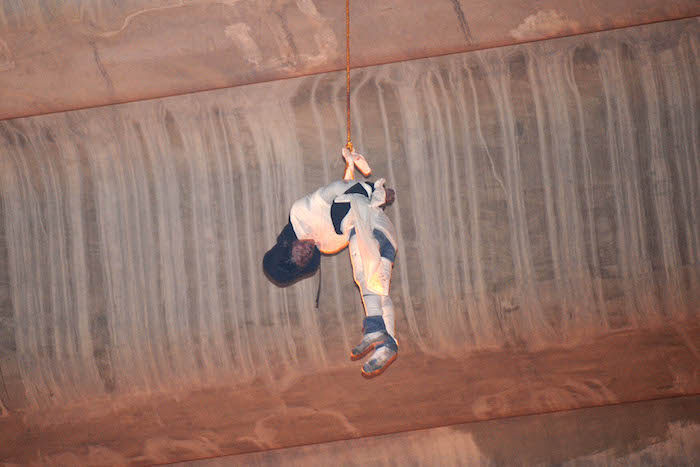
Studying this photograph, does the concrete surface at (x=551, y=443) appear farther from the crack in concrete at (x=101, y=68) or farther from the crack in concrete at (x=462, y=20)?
the crack in concrete at (x=101, y=68)

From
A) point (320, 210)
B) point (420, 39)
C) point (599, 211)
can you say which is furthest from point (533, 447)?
point (420, 39)

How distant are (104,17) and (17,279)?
194cm

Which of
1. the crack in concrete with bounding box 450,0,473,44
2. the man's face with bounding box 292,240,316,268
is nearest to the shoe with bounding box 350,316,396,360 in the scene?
the man's face with bounding box 292,240,316,268

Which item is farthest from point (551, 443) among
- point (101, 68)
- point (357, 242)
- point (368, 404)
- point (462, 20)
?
point (101, 68)

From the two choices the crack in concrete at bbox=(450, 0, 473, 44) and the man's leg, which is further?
the crack in concrete at bbox=(450, 0, 473, 44)

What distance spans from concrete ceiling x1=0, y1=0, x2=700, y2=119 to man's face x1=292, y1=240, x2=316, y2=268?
1.59 meters

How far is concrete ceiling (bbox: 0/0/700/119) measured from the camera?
4441 mm

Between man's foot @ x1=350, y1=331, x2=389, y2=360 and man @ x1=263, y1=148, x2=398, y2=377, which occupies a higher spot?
man @ x1=263, y1=148, x2=398, y2=377

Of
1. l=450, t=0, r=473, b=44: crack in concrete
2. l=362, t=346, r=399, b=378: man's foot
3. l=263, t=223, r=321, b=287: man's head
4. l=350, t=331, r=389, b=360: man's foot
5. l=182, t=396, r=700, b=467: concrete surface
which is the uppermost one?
l=450, t=0, r=473, b=44: crack in concrete

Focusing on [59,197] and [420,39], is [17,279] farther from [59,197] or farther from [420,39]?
[420,39]

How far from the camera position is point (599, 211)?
4.50 m

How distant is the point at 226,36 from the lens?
4570mm

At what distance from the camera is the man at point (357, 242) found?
322cm

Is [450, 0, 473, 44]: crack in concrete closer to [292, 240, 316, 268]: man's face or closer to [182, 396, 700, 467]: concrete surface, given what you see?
[292, 240, 316, 268]: man's face
